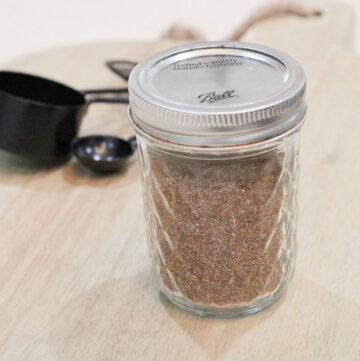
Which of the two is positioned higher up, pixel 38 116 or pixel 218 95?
pixel 218 95

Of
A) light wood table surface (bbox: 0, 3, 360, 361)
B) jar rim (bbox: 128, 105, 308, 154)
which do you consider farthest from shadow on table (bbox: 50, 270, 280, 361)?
jar rim (bbox: 128, 105, 308, 154)

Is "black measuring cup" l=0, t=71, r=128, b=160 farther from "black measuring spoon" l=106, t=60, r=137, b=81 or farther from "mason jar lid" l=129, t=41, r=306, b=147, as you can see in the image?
"mason jar lid" l=129, t=41, r=306, b=147

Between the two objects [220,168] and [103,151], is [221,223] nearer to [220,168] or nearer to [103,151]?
[220,168]

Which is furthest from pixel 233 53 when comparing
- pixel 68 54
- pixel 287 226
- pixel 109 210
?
pixel 68 54

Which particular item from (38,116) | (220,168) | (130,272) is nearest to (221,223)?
(220,168)

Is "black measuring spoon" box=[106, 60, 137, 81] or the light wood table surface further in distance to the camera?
"black measuring spoon" box=[106, 60, 137, 81]
